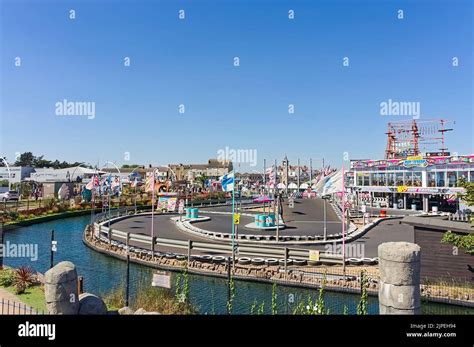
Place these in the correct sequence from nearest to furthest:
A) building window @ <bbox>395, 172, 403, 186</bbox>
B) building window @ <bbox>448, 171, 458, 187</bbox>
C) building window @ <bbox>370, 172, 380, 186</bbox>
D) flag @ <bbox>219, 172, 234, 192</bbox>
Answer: flag @ <bbox>219, 172, 234, 192</bbox>, building window @ <bbox>448, 171, 458, 187</bbox>, building window @ <bbox>395, 172, 403, 186</bbox>, building window @ <bbox>370, 172, 380, 186</bbox>

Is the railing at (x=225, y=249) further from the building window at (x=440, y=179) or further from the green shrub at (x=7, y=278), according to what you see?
the building window at (x=440, y=179)

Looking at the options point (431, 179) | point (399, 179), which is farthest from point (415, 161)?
point (399, 179)

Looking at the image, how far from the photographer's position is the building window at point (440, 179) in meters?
43.4

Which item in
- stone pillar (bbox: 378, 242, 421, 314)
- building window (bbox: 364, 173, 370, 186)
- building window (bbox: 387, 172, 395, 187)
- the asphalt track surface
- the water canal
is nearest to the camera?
stone pillar (bbox: 378, 242, 421, 314)

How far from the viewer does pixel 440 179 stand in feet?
144

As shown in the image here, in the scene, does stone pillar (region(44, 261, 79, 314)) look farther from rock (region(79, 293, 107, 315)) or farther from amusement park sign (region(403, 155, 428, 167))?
amusement park sign (region(403, 155, 428, 167))

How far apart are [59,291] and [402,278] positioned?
6.71 m

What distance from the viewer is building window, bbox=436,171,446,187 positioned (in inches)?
1709

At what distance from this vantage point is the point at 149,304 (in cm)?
1141

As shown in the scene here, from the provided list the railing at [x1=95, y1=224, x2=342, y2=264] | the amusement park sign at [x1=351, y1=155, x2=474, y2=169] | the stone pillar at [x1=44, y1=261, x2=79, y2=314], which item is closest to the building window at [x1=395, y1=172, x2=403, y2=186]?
the amusement park sign at [x1=351, y1=155, x2=474, y2=169]

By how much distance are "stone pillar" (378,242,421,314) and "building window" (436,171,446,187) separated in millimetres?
43484

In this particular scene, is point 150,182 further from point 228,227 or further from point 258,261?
point 258,261
